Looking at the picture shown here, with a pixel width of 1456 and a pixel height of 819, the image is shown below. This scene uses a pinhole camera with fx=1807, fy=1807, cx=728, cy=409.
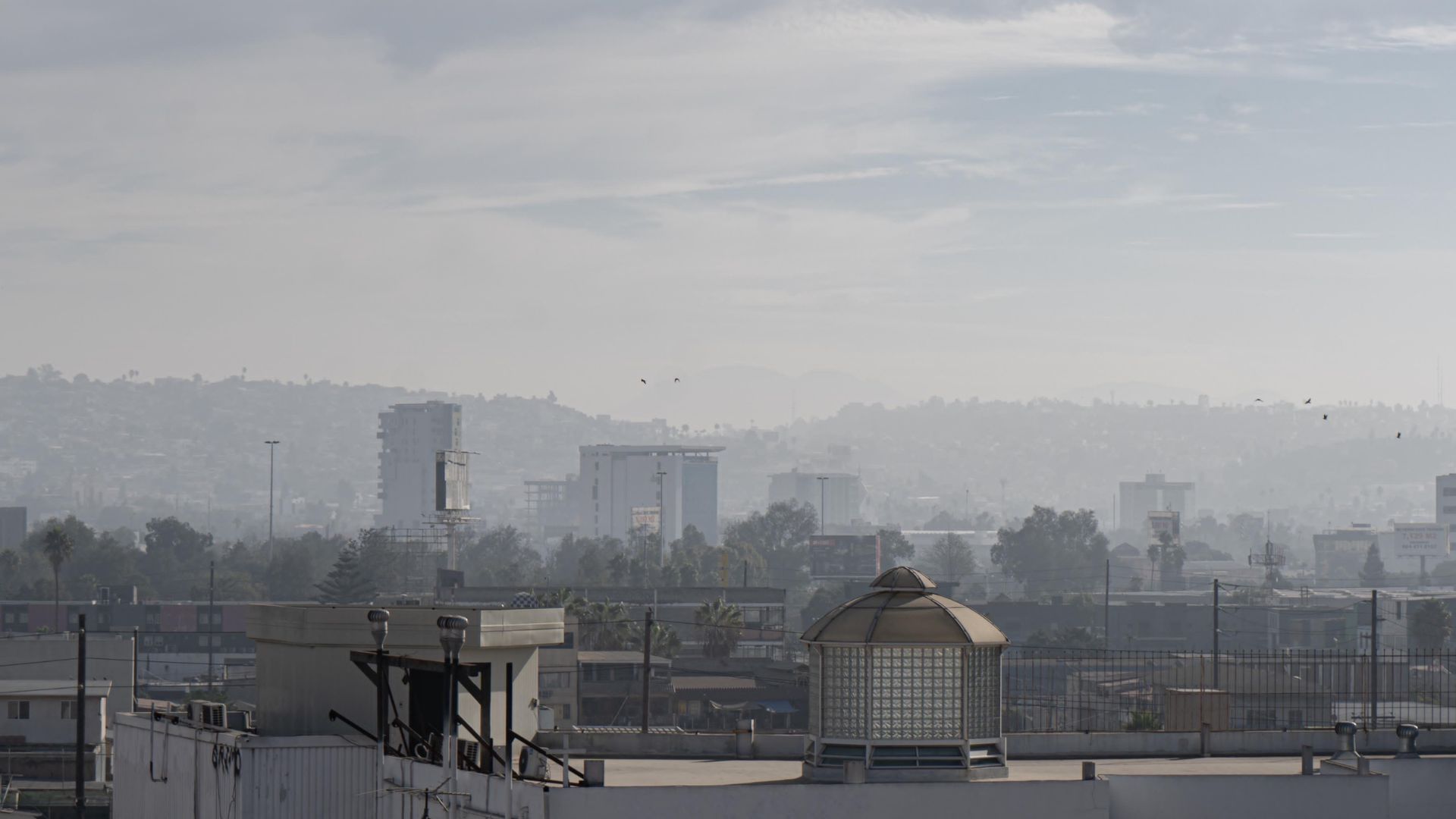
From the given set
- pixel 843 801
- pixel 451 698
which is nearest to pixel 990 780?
pixel 843 801

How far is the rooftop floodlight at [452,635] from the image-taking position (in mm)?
18984

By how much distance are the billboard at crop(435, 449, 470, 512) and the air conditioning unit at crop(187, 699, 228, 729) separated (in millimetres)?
84639

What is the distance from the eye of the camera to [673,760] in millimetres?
24969

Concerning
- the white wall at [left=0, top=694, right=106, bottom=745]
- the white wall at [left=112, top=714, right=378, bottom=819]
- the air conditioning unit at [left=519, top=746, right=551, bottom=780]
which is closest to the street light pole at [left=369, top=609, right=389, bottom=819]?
the white wall at [left=112, top=714, right=378, bottom=819]

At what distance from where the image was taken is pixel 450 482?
11119 cm

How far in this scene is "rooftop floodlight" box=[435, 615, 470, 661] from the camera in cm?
1898

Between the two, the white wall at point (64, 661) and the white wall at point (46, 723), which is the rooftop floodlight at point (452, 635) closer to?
the white wall at point (46, 723)

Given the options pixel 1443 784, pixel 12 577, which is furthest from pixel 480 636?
pixel 12 577

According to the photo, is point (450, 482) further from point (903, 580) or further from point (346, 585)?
point (903, 580)

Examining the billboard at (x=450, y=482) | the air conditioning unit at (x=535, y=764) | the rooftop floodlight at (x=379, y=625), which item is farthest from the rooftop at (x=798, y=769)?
the billboard at (x=450, y=482)

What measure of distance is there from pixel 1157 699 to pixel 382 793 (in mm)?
38028

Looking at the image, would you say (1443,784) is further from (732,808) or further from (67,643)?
(67,643)

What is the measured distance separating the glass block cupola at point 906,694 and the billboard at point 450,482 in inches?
3544

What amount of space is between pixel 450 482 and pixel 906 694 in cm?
9220
